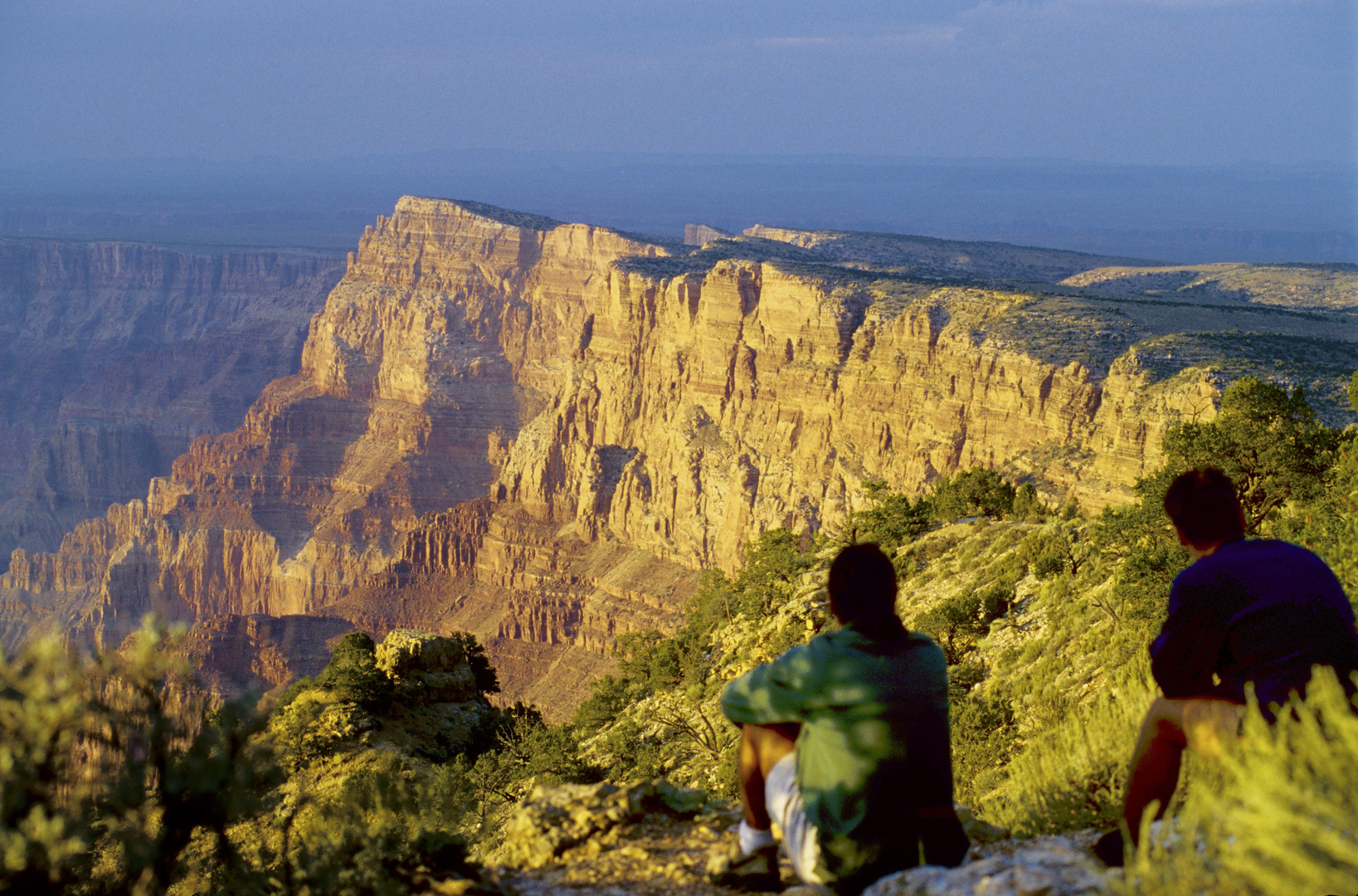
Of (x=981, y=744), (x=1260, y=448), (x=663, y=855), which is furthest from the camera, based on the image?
(x=1260, y=448)

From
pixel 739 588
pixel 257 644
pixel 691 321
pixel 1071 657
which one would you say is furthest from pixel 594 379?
pixel 1071 657

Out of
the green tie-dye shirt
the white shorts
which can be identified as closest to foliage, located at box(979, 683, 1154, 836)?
the green tie-dye shirt

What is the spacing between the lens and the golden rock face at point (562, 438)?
1882 inches

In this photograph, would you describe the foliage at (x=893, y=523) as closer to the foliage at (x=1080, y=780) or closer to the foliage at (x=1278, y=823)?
the foliage at (x=1080, y=780)

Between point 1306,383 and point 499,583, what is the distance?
51.7 metres

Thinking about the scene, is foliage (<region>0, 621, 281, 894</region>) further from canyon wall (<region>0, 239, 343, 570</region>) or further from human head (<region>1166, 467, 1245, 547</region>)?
canyon wall (<region>0, 239, 343, 570</region>)

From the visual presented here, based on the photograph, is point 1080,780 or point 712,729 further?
point 712,729

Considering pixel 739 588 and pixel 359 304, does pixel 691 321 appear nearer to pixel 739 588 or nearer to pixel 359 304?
pixel 739 588

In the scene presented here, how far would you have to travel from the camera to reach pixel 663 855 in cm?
584

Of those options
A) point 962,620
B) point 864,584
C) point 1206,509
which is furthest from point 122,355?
point 1206,509

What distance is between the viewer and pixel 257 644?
6016 cm

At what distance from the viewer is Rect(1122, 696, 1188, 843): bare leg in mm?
4613

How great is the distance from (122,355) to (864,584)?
158m

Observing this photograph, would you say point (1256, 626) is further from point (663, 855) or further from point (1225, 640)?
point (663, 855)
